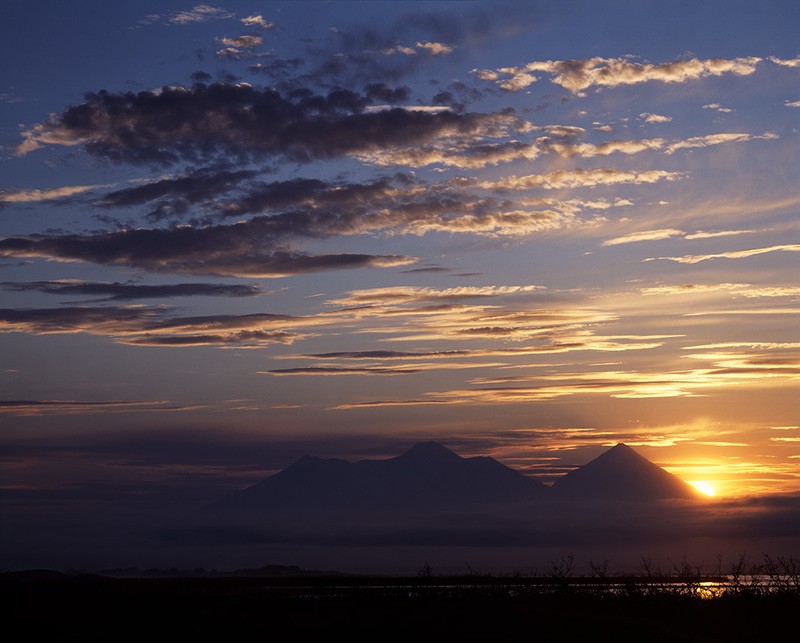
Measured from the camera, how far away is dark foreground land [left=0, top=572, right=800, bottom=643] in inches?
1435

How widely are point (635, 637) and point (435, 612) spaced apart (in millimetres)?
8686

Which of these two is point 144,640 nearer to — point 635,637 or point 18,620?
point 18,620

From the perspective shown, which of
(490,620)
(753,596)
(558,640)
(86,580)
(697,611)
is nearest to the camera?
(558,640)

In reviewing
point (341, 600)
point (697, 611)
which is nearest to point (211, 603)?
point (341, 600)

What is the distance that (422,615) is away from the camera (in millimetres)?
39438

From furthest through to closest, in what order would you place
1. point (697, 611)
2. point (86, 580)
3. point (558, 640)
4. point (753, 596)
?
point (86, 580), point (753, 596), point (697, 611), point (558, 640)

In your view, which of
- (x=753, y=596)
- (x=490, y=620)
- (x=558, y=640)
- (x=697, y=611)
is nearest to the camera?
(x=558, y=640)

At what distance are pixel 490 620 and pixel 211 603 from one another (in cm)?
1399

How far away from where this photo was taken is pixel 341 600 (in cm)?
4519

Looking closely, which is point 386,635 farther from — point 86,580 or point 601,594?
point 86,580

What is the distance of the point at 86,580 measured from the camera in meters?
68.9

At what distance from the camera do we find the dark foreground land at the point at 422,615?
36.4 m

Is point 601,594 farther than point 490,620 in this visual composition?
Yes

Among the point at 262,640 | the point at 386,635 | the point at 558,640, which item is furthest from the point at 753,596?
the point at 262,640
